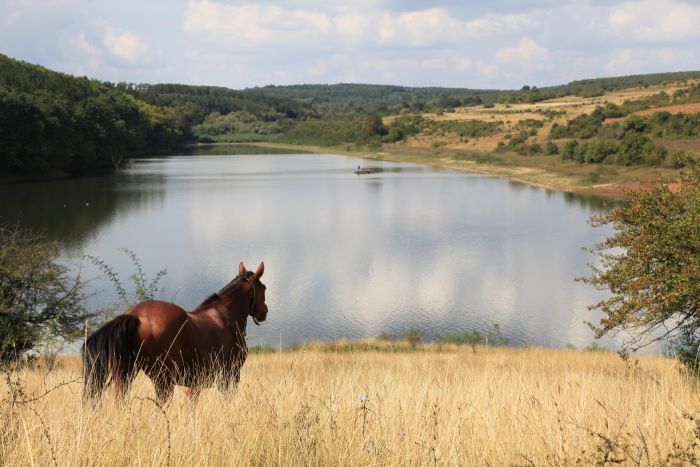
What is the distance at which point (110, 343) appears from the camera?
5996mm

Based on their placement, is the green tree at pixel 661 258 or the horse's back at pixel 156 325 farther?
the green tree at pixel 661 258

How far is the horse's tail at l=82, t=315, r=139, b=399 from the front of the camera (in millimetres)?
5801

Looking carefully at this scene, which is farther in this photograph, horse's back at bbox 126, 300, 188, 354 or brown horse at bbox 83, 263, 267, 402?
horse's back at bbox 126, 300, 188, 354

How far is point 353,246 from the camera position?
127 feet

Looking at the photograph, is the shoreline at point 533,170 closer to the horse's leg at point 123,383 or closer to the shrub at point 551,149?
the shrub at point 551,149

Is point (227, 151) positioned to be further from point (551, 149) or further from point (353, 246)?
point (353, 246)

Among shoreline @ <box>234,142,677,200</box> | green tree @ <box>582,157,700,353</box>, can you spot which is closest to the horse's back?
green tree @ <box>582,157,700,353</box>

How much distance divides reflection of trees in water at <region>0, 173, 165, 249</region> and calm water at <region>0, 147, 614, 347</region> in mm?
186

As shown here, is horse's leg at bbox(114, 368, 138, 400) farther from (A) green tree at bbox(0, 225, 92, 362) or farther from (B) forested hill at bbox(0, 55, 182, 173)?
(B) forested hill at bbox(0, 55, 182, 173)

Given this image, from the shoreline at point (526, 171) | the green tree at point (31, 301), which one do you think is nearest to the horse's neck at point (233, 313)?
the green tree at point (31, 301)

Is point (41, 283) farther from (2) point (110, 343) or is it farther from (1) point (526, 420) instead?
(1) point (526, 420)

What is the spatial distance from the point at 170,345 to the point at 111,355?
0.64 metres

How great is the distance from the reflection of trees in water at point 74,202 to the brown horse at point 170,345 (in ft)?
101

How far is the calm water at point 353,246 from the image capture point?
25.1m
